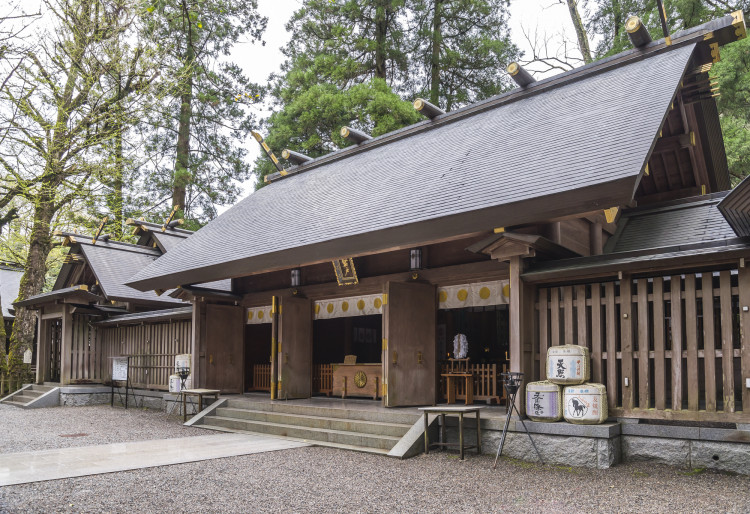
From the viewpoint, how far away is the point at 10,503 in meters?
5.16

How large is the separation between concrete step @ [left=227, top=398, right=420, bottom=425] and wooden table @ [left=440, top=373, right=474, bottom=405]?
1.40 m

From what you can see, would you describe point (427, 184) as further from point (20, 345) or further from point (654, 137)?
point (20, 345)

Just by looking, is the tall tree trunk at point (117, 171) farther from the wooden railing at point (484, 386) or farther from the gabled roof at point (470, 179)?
the wooden railing at point (484, 386)

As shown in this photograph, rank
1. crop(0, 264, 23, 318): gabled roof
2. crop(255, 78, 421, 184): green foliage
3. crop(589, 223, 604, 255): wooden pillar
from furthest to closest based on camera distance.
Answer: crop(0, 264, 23, 318): gabled roof → crop(255, 78, 421, 184): green foliage → crop(589, 223, 604, 255): wooden pillar

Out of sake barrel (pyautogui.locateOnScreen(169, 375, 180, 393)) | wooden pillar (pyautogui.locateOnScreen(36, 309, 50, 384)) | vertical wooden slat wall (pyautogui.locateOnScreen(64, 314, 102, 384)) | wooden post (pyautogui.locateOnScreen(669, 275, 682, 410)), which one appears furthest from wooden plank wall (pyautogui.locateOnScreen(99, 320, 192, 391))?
wooden post (pyautogui.locateOnScreen(669, 275, 682, 410))

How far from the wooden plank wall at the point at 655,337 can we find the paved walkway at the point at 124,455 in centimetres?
409

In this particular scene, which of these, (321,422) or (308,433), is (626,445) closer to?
(321,422)

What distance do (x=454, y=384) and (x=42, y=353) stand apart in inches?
477

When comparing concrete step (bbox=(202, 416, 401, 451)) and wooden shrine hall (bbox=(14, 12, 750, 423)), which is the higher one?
wooden shrine hall (bbox=(14, 12, 750, 423))

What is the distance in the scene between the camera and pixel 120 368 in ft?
46.6

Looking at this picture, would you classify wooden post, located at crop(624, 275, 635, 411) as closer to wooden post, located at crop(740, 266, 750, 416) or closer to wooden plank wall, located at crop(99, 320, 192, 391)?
wooden post, located at crop(740, 266, 750, 416)

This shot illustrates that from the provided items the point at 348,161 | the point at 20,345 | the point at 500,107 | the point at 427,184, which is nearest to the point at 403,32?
the point at 348,161

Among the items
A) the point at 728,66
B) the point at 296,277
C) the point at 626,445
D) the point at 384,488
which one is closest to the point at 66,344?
the point at 296,277

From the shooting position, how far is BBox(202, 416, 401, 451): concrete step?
312 inches
